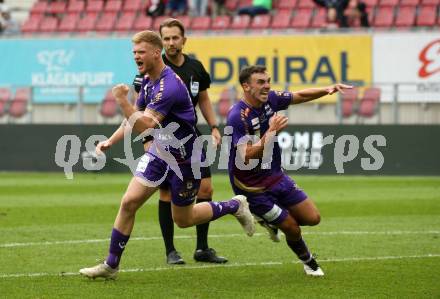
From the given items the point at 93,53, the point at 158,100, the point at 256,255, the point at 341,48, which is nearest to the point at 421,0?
the point at 341,48

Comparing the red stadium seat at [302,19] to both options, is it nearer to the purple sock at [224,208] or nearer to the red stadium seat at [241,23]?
the red stadium seat at [241,23]

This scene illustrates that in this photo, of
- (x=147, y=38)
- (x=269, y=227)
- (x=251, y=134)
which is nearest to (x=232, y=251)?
(x=269, y=227)

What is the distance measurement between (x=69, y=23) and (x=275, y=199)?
20630 millimetres

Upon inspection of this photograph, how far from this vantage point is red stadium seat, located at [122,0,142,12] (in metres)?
29.5

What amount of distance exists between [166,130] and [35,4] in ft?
73.1

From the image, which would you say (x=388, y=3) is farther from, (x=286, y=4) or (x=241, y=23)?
(x=241, y=23)

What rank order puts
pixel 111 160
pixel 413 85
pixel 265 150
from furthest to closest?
1. pixel 111 160
2. pixel 413 85
3. pixel 265 150

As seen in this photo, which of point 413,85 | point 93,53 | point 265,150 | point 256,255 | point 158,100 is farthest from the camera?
point 93,53

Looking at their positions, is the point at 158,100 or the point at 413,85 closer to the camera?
the point at 158,100

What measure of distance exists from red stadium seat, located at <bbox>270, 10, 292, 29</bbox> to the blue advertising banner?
145 inches

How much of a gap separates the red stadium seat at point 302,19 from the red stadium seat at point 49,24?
6924 millimetres

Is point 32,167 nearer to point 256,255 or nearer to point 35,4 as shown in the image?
point 35,4

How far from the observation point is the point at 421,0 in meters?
26.0

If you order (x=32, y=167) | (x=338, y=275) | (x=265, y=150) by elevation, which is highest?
(x=265, y=150)
